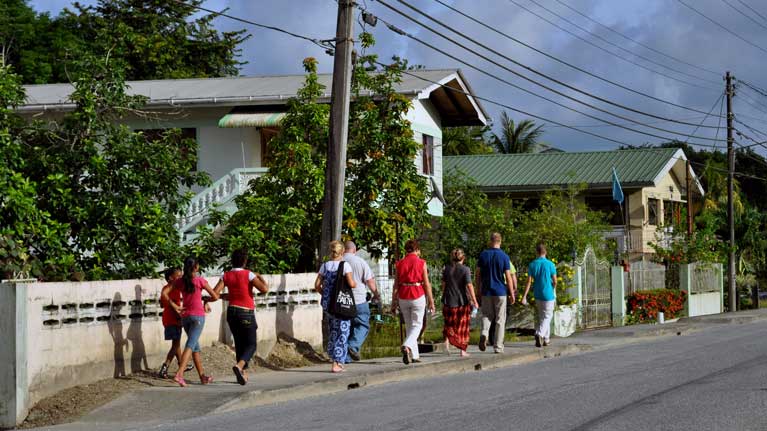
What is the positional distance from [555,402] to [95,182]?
8.72m

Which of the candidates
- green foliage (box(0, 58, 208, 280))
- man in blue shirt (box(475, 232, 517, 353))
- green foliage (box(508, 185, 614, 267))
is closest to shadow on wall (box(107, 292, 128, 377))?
green foliage (box(0, 58, 208, 280))

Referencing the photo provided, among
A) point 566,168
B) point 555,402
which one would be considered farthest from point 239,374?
point 566,168

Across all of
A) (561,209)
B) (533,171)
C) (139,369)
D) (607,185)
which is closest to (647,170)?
(607,185)

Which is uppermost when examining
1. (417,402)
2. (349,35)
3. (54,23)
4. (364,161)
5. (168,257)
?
(54,23)

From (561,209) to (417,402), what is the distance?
2315 cm

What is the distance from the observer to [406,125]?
23.0 meters

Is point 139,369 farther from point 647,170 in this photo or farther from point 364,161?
point 647,170

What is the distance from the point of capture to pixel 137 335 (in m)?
14.1

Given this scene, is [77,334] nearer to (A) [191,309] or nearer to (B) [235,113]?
(A) [191,309]

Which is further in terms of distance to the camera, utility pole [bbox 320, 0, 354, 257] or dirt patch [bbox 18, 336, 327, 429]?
utility pole [bbox 320, 0, 354, 257]

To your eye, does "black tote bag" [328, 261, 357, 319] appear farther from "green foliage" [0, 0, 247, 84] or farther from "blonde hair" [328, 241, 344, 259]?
"green foliage" [0, 0, 247, 84]

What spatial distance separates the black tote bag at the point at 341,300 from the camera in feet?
48.7

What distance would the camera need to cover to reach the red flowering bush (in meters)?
29.2

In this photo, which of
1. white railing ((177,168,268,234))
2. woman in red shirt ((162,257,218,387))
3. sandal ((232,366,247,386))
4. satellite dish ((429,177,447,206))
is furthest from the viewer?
satellite dish ((429,177,447,206))
